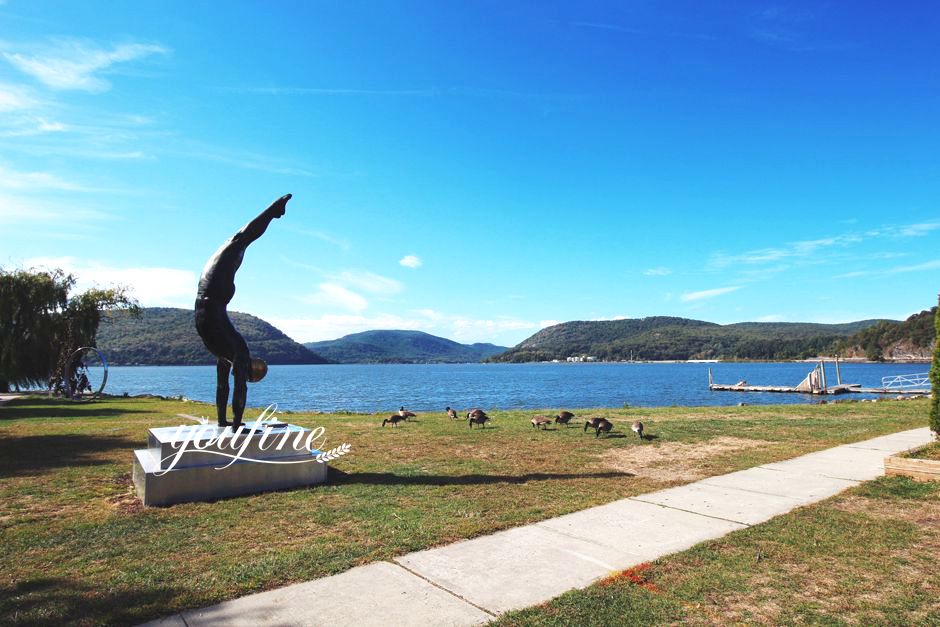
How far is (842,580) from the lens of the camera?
4.63 metres

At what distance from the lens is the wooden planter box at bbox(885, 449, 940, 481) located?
8.13 meters

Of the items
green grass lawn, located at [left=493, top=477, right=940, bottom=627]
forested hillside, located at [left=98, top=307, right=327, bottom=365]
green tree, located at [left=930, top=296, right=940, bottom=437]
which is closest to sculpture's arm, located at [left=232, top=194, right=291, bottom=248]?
green grass lawn, located at [left=493, top=477, right=940, bottom=627]

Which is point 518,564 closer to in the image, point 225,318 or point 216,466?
point 216,466

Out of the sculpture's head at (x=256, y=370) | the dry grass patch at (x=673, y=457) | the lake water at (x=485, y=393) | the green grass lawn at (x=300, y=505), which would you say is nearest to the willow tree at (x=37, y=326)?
the lake water at (x=485, y=393)

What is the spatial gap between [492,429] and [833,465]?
899 cm

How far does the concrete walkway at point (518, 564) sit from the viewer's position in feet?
13.3

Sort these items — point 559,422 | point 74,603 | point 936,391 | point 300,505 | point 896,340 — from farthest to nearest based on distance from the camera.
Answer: point 896,340 → point 559,422 → point 936,391 → point 300,505 → point 74,603

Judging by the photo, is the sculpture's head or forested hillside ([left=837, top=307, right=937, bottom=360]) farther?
forested hillside ([left=837, top=307, right=937, bottom=360])

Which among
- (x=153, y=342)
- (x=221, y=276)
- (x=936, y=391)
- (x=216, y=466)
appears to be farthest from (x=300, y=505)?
(x=153, y=342)

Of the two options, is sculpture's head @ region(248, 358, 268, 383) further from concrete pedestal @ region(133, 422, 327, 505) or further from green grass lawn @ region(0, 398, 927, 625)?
green grass lawn @ region(0, 398, 927, 625)

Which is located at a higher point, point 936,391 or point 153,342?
point 153,342

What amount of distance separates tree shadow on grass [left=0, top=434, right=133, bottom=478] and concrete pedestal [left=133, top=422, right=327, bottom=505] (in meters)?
→ 3.21

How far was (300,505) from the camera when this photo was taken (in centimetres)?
730

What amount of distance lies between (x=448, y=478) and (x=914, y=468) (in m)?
7.53
